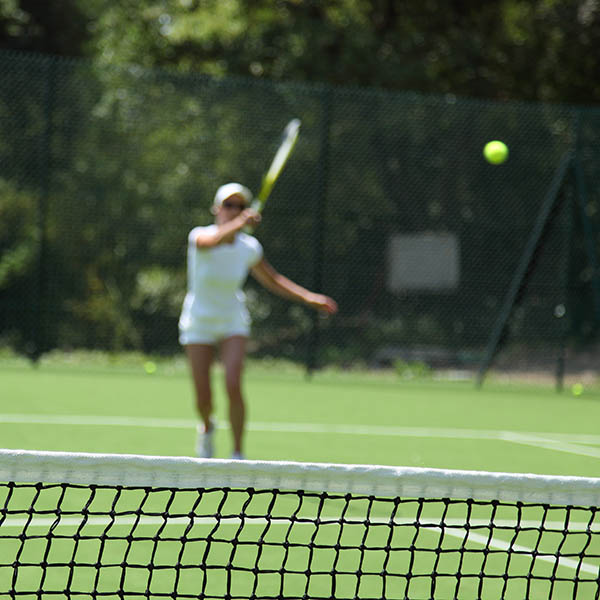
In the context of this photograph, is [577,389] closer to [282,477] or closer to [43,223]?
[43,223]

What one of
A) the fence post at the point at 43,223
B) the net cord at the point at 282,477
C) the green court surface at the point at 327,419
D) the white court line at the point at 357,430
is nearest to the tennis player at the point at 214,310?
the green court surface at the point at 327,419

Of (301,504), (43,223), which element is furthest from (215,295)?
(43,223)

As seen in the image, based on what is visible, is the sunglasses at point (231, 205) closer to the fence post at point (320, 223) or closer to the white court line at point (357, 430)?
the white court line at point (357, 430)

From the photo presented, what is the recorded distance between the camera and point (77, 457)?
8.81 ft

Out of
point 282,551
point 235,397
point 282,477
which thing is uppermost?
point 282,477

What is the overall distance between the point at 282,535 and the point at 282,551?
0.27 m

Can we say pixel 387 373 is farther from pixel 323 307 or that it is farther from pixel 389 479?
pixel 389 479

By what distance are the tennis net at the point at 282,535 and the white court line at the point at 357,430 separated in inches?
90.5

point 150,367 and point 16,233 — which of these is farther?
point 16,233

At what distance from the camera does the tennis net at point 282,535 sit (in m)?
2.71

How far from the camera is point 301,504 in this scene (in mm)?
2988

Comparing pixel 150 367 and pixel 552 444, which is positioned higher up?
pixel 552 444

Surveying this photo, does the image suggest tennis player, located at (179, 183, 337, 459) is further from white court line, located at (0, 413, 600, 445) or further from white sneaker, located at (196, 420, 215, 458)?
white court line, located at (0, 413, 600, 445)

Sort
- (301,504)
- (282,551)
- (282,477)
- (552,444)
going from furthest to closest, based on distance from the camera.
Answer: (552,444)
(282,551)
(301,504)
(282,477)
